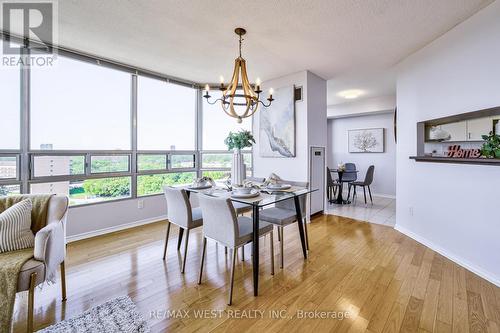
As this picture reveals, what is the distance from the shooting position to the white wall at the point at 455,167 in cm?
217

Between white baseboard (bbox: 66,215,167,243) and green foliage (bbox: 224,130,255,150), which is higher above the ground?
green foliage (bbox: 224,130,255,150)

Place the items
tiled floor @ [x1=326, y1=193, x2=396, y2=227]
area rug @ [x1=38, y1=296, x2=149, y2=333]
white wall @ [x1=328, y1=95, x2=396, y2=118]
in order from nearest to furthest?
area rug @ [x1=38, y1=296, x2=149, y2=333] → tiled floor @ [x1=326, y1=193, x2=396, y2=227] → white wall @ [x1=328, y1=95, x2=396, y2=118]

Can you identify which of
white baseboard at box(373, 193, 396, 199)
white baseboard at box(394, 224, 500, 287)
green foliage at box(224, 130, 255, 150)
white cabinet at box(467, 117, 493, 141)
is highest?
white cabinet at box(467, 117, 493, 141)

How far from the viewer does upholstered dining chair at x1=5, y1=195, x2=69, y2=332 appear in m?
1.47

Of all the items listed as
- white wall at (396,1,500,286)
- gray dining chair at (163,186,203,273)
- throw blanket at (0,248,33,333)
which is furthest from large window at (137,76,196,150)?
white wall at (396,1,500,286)

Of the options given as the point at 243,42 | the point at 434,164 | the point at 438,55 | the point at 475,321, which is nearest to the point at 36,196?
the point at 243,42

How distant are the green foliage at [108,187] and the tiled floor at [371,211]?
3884mm

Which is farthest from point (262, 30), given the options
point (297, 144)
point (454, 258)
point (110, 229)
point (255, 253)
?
point (110, 229)

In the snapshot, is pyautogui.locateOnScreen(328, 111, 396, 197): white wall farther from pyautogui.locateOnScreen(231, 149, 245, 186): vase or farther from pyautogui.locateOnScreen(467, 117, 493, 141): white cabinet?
pyautogui.locateOnScreen(231, 149, 245, 186): vase

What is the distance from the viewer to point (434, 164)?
9.38 feet

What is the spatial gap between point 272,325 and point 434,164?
9.14 feet

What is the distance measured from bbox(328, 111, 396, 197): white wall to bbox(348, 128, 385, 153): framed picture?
0.10 m

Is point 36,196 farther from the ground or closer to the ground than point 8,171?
closer to the ground

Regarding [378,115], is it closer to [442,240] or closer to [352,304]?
[442,240]
